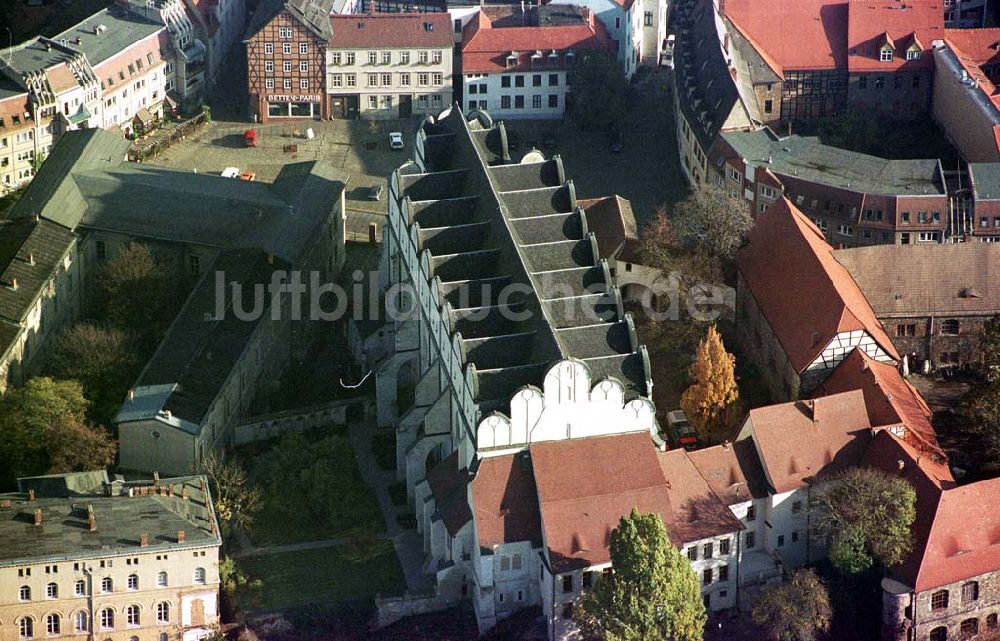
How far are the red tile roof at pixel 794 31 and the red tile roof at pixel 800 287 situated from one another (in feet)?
118

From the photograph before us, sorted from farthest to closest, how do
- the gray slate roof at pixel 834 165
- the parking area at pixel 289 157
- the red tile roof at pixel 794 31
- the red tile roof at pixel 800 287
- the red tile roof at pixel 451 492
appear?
the red tile roof at pixel 794 31, the parking area at pixel 289 157, the gray slate roof at pixel 834 165, the red tile roof at pixel 800 287, the red tile roof at pixel 451 492

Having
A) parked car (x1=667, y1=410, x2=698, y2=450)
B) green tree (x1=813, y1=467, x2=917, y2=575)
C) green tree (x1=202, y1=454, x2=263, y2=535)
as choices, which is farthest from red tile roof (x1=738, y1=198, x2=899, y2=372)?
green tree (x1=202, y1=454, x2=263, y2=535)

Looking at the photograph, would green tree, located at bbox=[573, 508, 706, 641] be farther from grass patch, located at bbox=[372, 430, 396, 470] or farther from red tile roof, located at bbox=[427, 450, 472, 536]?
grass patch, located at bbox=[372, 430, 396, 470]

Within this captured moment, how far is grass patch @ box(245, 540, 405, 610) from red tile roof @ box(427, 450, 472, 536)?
556cm

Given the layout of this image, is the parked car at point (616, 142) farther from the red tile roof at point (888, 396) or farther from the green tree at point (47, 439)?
the green tree at point (47, 439)

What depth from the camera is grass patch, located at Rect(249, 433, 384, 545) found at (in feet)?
477

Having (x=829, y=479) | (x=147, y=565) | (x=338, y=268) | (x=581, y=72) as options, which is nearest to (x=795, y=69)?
(x=581, y=72)

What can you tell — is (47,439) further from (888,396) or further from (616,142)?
(616,142)

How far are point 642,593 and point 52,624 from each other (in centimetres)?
3618

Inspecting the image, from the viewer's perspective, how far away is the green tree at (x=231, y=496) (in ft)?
472

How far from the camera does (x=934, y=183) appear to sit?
171 metres

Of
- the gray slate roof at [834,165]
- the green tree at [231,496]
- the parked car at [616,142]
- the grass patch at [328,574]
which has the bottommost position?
the grass patch at [328,574]

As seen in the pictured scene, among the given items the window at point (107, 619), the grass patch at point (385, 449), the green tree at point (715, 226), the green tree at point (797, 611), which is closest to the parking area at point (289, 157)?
the green tree at point (715, 226)

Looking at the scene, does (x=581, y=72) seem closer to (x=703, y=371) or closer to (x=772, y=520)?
(x=703, y=371)
